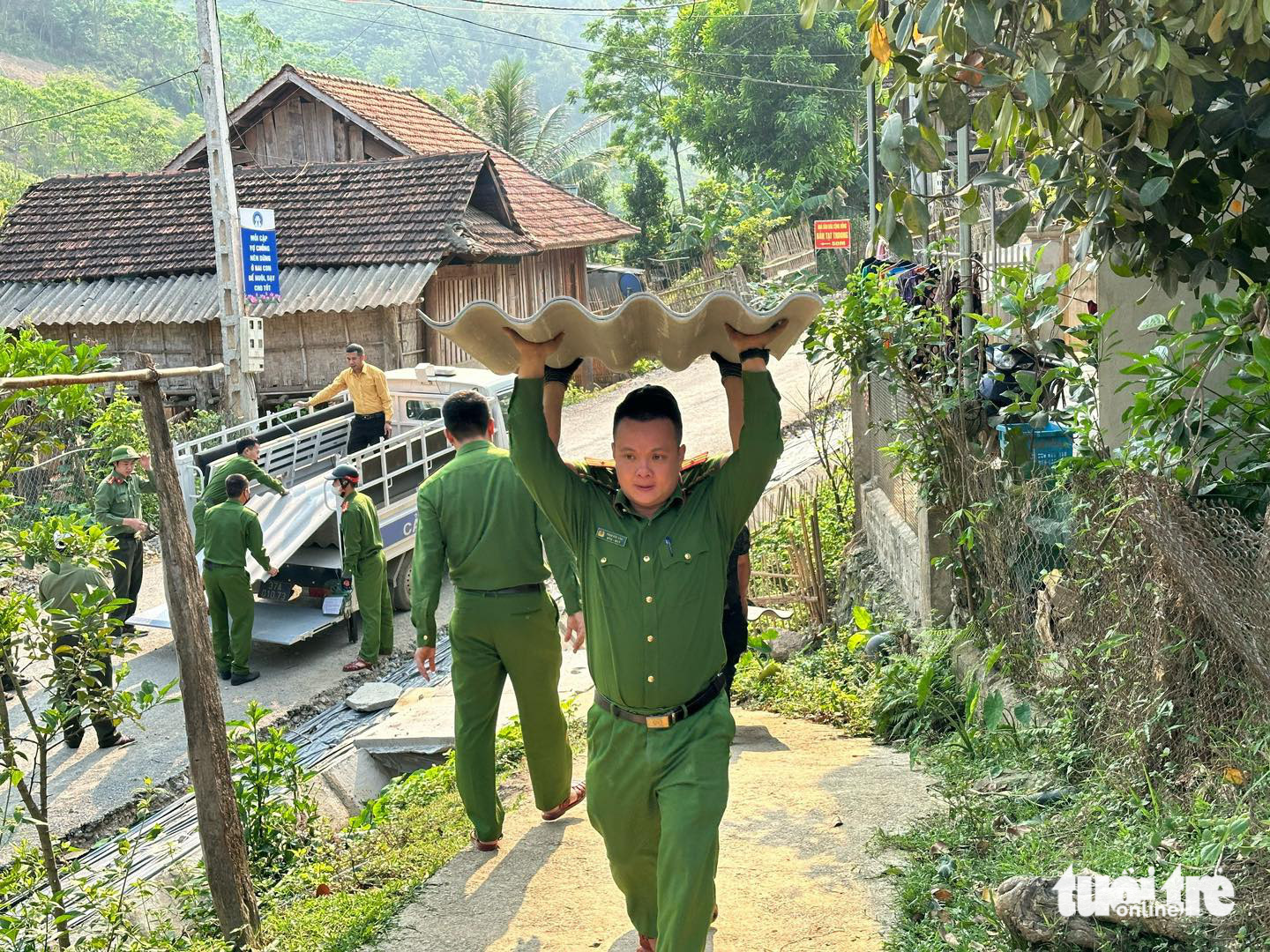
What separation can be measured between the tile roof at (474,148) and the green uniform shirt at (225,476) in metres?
11.8

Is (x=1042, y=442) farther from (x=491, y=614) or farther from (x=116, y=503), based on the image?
(x=116, y=503)

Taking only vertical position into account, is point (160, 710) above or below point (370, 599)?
below

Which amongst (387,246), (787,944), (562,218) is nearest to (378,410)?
(387,246)

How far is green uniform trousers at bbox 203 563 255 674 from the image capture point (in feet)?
31.9

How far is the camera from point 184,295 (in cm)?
1828

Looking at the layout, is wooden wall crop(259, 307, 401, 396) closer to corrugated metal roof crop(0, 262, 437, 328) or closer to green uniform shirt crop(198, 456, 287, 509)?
corrugated metal roof crop(0, 262, 437, 328)

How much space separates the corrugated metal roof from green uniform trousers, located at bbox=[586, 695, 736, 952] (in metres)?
14.3

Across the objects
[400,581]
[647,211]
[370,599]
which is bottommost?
[400,581]

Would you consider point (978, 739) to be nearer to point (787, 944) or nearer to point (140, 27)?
point (787, 944)

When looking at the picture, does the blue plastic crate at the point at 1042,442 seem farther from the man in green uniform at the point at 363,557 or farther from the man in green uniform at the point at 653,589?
the man in green uniform at the point at 363,557

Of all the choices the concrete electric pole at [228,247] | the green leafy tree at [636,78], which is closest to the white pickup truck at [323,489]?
the concrete electric pole at [228,247]

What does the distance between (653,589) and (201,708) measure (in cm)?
206

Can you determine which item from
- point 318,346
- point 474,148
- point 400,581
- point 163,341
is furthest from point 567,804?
point 474,148

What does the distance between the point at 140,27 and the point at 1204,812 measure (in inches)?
2683
